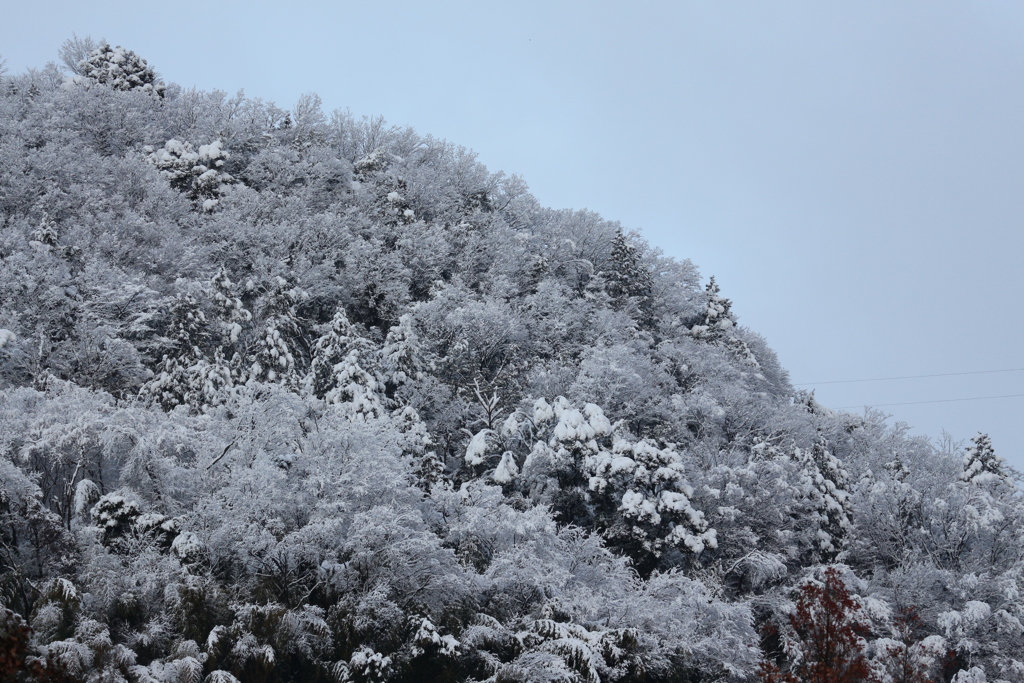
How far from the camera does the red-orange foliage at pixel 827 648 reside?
16231mm

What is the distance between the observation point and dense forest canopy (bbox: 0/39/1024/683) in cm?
1416

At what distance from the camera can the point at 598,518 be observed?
23109mm

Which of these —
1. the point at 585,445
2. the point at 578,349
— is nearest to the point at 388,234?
the point at 578,349

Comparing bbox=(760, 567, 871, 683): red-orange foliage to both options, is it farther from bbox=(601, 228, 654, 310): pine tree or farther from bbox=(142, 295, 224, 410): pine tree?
bbox=(601, 228, 654, 310): pine tree

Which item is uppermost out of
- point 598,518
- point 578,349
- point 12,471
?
point 578,349

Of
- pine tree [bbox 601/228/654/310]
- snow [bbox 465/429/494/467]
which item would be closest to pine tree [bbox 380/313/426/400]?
snow [bbox 465/429/494/467]

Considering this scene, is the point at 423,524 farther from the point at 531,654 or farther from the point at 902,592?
the point at 902,592

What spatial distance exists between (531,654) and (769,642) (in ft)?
34.3

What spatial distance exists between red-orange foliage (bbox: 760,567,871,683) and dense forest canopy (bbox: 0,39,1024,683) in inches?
4.3

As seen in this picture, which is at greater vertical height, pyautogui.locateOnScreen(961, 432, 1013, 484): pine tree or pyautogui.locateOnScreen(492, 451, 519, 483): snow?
pyautogui.locateOnScreen(961, 432, 1013, 484): pine tree

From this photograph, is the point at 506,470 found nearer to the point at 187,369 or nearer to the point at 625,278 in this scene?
the point at 187,369

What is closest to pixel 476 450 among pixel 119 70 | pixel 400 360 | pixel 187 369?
pixel 400 360

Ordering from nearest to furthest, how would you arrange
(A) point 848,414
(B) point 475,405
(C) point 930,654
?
(C) point 930,654 < (B) point 475,405 < (A) point 848,414

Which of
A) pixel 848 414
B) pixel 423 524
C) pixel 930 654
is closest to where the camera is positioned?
pixel 423 524
